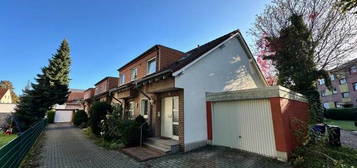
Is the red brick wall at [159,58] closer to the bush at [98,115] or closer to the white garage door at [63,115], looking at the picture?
the bush at [98,115]

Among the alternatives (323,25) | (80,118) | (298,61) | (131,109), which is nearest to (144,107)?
(131,109)

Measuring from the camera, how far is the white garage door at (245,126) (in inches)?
256

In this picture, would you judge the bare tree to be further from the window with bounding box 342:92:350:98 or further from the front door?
the window with bounding box 342:92:350:98

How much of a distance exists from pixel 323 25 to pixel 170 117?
14.6 m

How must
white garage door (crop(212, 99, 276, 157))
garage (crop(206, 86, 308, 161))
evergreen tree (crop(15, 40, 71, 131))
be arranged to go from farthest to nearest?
evergreen tree (crop(15, 40, 71, 131))
white garage door (crop(212, 99, 276, 157))
garage (crop(206, 86, 308, 161))

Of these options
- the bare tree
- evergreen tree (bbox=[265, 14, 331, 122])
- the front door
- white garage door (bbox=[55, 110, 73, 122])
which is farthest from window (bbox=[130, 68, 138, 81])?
white garage door (bbox=[55, 110, 73, 122])

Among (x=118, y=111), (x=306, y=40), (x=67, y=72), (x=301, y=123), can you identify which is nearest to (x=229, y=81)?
(x=301, y=123)

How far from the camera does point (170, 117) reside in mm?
9461

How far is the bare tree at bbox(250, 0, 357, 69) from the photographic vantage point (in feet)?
42.0

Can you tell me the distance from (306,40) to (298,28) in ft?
3.79

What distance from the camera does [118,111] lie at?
11.2 m

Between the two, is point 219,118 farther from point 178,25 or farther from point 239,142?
point 178,25

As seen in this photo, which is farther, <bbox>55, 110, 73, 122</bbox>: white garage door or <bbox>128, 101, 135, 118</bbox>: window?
<bbox>55, 110, 73, 122</bbox>: white garage door

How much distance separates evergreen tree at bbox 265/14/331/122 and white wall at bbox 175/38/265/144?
4.05 m
